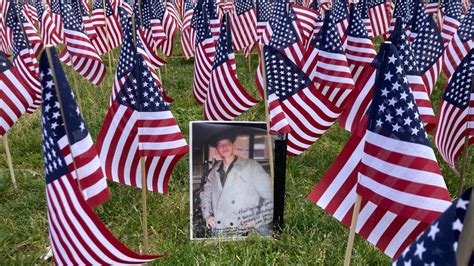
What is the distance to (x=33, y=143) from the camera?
616 cm

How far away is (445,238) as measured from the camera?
58.7 inches

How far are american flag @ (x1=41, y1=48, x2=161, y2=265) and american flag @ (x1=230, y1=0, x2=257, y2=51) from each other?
20.7ft

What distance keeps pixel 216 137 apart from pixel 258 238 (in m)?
0.81

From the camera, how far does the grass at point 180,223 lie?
371 cm

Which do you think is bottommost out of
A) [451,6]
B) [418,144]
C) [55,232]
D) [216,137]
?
[55,232]

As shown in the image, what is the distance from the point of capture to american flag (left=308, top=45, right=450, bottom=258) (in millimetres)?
2412

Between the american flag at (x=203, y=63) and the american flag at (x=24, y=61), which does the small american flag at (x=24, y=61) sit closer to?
the american flag at (x=24, y=61)

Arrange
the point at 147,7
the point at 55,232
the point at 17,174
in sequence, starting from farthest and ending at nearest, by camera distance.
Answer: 1. the point at 147,7
2. the point at 17,174
3. the point at 55,232

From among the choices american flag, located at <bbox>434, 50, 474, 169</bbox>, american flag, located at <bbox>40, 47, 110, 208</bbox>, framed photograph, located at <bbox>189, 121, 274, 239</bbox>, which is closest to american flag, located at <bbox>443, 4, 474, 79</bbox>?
american flag, located at <bbox>434, 50, 474, 169</bbox>

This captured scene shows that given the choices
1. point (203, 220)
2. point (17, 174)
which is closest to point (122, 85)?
point (203, 220)

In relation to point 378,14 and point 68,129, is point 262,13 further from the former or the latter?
point 68,129

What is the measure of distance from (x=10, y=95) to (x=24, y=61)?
619 mm

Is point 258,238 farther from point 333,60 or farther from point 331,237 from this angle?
point 333,60

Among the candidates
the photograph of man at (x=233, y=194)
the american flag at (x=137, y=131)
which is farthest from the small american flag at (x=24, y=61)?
the photograph of man at (x=233, y=194)
